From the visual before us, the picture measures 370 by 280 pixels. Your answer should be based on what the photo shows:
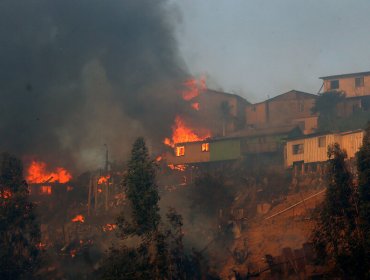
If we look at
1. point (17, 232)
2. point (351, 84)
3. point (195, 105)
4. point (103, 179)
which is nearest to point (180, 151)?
point (103, 179)

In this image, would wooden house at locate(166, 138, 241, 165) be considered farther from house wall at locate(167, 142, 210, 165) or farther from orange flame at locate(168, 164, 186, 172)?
orange flame at locate(168, 164, 186, 172)

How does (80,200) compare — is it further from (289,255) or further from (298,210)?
(289,255)

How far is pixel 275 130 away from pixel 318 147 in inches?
429

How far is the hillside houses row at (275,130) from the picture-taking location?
5238 centimetres

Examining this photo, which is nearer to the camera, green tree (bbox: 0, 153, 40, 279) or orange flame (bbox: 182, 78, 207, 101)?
green tree (bbox: 0, 153, 40, 279)

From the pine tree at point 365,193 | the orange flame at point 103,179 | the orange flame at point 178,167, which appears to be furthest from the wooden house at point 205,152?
the pine tree at point 365,193

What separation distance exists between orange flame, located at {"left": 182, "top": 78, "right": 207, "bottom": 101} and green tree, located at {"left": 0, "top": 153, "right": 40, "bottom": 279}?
42.8m

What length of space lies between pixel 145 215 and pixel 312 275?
11090mm

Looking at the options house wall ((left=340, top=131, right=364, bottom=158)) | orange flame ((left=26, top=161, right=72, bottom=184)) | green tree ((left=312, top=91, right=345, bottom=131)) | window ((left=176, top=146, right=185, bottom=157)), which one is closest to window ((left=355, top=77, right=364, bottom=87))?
green tree ((left=312, top=91, right=345, bottom=131))

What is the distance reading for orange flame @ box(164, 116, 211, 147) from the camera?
72.3 m

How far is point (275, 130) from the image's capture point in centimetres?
6212

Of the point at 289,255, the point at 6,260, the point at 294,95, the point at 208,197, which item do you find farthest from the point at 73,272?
the point at 294,95

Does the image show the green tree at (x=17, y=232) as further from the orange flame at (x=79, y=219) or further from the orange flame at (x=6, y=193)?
the orange flame at (x=79, y=219)

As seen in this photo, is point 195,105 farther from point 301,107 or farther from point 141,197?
point 141,197
